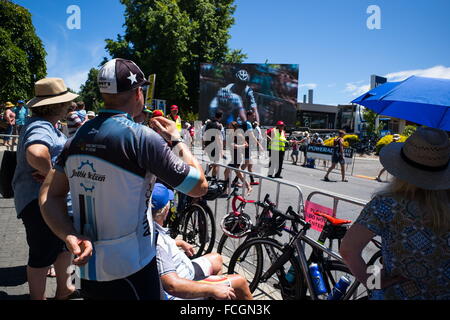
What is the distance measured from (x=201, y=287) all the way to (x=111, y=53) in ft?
106

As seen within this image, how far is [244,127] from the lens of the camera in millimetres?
9492

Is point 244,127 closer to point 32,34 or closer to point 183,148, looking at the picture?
point 183,148

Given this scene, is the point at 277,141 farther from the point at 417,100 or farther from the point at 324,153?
the point at 417,100

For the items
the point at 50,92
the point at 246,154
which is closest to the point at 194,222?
the point at 50,92

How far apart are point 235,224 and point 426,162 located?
8.07 feet

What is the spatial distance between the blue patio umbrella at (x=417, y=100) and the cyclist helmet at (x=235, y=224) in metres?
1.83

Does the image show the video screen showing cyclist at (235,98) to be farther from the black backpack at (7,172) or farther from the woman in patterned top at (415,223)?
the woman in patterned top at (415,223)

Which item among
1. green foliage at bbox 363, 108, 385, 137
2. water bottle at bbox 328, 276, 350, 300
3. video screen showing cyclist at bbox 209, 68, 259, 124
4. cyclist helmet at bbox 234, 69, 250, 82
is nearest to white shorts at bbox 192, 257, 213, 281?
water bottle at bbox 328, 276, 350, 300

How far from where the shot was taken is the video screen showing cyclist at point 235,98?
107ft

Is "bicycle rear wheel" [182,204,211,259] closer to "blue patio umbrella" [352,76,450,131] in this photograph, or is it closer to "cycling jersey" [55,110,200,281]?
"blue patio umbrella" [352,76,450,131]

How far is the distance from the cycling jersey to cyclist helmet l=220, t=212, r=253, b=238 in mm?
2176

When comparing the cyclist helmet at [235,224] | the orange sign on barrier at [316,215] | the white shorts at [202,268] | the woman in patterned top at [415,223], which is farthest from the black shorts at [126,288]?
the cyclist helmet at [235,224]

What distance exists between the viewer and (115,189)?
4.79ft
